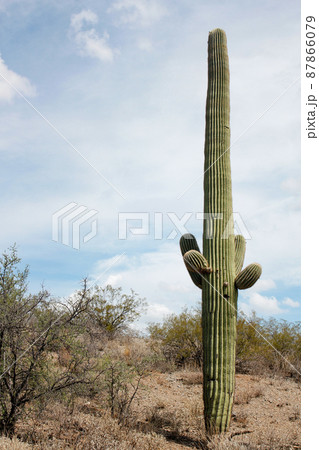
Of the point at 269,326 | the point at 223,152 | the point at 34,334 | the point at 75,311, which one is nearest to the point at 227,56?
the point at 223,152

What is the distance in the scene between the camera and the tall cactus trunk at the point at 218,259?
719 cm

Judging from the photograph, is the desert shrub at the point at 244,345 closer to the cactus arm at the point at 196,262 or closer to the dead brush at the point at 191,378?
the dead brush at the point at 191,378

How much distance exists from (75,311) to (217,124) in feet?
15.2

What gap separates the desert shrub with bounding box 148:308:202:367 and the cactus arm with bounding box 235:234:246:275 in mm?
6122

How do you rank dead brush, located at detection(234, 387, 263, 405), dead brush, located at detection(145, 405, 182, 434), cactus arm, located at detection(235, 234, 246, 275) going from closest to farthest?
dead brush, located at detection(145, 405, 182, 434) < cactus arm, located at detection(235, 234, 246, 275) < dead brush, located at detection(234, 387, 263, 405)

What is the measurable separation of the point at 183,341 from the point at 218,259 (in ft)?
23.1

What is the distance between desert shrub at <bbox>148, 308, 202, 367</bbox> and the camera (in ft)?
44.9

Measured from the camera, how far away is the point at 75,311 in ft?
23.8

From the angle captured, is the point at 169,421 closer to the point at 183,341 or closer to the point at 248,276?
the point at 248,276

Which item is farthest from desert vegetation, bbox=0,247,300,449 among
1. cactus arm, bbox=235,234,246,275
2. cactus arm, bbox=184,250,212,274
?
cactus arm, bbox=235,234,246,275

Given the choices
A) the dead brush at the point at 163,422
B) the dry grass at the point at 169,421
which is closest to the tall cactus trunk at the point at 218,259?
the dry grass at the point at 169,421

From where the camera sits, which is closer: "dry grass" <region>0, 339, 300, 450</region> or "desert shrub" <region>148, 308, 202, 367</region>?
"dry grass" <region>0, 339, 300, 450</region>

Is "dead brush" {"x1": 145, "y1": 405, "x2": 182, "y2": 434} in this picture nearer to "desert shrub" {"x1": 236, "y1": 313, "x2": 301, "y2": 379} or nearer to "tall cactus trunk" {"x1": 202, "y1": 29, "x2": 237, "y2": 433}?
"tall cactus trunk" {"x1": 202, "y1": 29, "x2": 237, "y2": 433}
